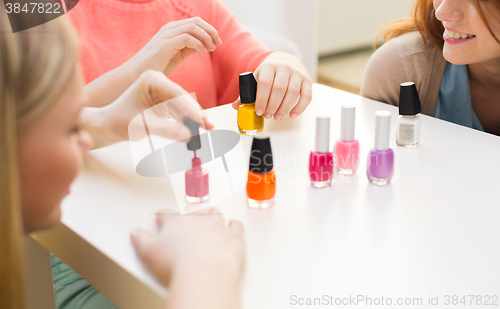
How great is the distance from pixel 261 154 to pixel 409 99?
20cm

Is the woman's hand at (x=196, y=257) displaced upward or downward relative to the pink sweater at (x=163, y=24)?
downward

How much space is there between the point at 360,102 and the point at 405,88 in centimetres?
15

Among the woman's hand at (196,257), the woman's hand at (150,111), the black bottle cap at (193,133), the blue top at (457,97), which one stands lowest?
the blue top at (457,97)

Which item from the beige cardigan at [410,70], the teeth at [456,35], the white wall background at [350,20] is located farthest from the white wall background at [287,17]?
the teeth at [456,35]

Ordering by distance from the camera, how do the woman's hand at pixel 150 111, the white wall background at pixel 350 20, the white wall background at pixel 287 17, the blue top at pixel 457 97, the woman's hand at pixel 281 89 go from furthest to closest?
1. the white wall background at pixel 350 20
2. the white wall background at pixel 287 17
3. the blue top at pixel 457 97
4. the woman's hand at pixel 281 89
5. the woman's hand at pixel 150 111

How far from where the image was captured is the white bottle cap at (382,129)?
0.39 metres

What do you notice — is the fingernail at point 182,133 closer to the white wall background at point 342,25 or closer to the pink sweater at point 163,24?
the pink sweater at point 163,24

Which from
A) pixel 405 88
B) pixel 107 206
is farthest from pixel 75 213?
pixel 405 88

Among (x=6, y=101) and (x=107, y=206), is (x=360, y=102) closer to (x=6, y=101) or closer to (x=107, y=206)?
(x=107, y=206)

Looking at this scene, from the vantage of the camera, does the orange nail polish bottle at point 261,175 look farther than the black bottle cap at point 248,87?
No

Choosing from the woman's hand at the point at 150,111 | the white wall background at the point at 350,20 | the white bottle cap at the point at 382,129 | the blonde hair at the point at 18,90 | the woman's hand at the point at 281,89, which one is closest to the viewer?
the blonde hair at the point at 18,90

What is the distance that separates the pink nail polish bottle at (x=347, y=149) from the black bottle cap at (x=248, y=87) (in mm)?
116

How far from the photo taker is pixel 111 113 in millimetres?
305

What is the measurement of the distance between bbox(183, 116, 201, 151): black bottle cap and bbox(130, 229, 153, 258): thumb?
2.9 inches
